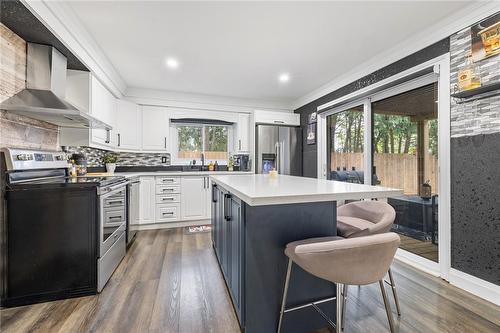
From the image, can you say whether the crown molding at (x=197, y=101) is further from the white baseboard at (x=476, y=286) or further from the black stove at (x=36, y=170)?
the white baseboard at (x=476, y=286)

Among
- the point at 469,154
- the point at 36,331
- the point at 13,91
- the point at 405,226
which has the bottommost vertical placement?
the point at 36,331

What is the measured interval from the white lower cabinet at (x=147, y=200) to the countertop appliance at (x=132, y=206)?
0.16 metres

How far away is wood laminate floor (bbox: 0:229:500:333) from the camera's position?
150 cm

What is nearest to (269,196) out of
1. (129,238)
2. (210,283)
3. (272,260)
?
(272,260)

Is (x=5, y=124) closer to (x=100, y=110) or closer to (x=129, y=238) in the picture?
(x=100, y=110)

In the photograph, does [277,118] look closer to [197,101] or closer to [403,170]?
[197,101]

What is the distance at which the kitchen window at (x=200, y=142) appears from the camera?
4.62 meters

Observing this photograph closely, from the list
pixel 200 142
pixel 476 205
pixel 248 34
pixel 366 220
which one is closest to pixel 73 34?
pixel 248 34

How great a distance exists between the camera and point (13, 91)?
1.99 metres

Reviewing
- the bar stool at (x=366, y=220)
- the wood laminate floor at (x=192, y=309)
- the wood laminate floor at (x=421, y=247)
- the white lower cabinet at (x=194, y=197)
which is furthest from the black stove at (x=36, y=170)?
the wood laminate floor at (x=421, y=247)

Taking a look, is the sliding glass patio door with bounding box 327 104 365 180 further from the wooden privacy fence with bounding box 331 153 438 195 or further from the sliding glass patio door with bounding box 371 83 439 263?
the sliding glass patio door with bounding box 371 83 439 263

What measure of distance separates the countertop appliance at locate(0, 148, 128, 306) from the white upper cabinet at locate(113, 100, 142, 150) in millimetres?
1910

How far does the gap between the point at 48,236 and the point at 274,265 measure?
5.79ft

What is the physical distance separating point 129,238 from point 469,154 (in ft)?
12.2
